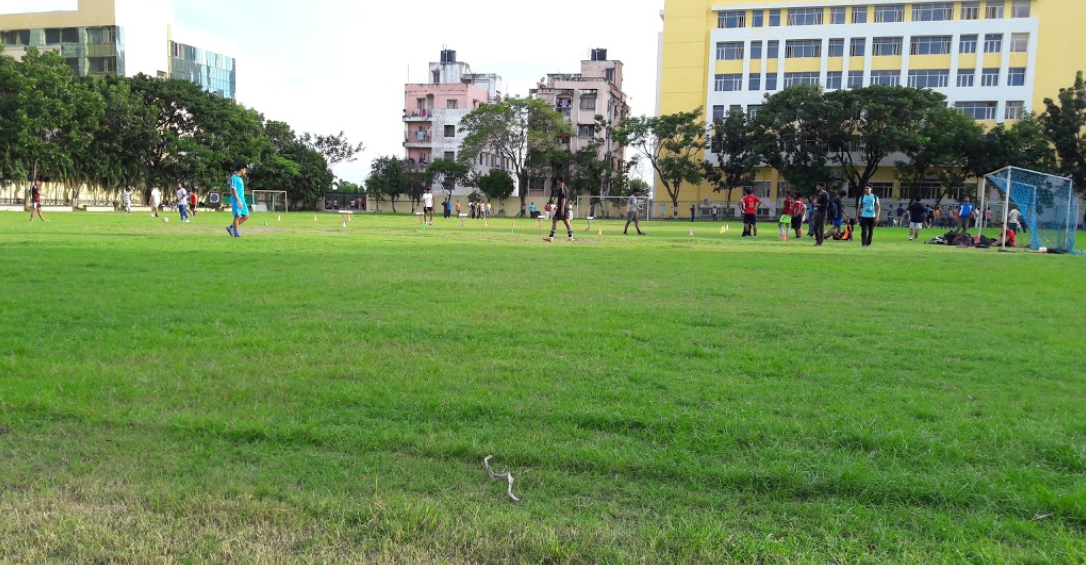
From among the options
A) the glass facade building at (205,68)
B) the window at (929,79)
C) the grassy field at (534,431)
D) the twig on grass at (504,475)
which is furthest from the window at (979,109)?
the glass facade building at (205,68)

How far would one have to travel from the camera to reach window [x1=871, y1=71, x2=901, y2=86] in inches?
2601

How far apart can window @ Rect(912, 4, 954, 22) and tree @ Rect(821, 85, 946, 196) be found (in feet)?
38.9

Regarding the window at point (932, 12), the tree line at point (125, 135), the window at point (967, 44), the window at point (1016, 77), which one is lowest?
the tree line at point (125, 135)

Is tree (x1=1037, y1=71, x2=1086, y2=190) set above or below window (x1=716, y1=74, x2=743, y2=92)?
below

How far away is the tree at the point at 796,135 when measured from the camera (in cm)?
5834

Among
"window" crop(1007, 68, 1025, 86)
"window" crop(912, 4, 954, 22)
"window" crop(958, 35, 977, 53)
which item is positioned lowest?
"window" crop(1007, 68, 1025, 86)

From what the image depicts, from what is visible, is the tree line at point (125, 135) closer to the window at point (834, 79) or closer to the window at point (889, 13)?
the window at point (834, 79)

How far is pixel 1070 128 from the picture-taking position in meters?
54.2

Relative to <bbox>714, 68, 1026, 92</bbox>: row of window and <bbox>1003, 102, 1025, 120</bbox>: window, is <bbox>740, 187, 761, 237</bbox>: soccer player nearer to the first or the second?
<bbox>714, 68, 1026, 92</bbox>: row of window

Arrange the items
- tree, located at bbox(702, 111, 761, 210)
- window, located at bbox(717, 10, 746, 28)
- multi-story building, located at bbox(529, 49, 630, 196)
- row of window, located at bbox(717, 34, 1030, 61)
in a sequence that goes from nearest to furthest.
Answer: tree, located at bbox(702, 111, 761, 210) < row of window, located at bbox(717, 34, 1030, 61) < window, located at bbox(717, 10, 746, 28) < multi-story building, located at bbox(529, 49, 630, 196)

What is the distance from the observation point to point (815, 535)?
302 cm

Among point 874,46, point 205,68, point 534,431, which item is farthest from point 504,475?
point 205,68

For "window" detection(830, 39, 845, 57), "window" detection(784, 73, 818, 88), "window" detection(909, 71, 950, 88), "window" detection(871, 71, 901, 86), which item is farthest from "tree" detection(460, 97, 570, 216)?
"window" detection(909, 71, 950, 88)

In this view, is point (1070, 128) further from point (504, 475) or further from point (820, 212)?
point (504, 475)
